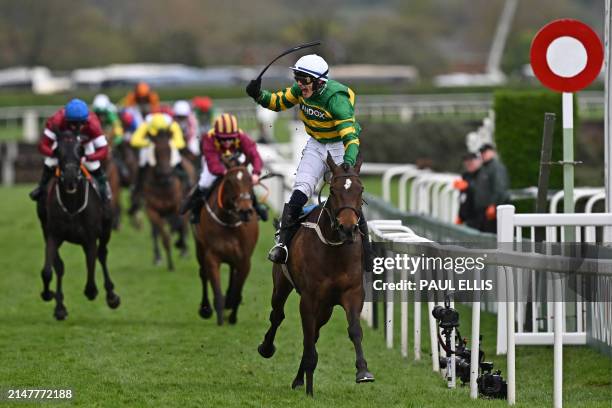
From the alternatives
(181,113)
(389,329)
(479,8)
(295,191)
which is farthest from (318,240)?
(479,8)

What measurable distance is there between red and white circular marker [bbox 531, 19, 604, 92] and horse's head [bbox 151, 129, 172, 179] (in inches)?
292

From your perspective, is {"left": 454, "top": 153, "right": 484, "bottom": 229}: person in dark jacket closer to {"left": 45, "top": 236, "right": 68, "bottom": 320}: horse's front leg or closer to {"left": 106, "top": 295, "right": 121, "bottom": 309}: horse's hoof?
{"left": 106, "top": 295, "right": 121, "bottom": 309}: horse's hoof

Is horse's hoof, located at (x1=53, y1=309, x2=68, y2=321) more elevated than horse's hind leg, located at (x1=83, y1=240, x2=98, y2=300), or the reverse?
horse's hind leg, located at (x1=83, y1=240, x2=98, y2=300)

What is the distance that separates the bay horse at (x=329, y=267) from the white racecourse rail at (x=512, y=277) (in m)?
0.54

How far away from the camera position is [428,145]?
32.5 meters

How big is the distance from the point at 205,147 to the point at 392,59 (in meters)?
67.3

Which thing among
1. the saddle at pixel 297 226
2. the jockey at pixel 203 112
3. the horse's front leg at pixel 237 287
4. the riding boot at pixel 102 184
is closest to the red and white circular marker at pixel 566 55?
the saddle at pixel 297 226

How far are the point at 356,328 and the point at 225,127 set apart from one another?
13.8ft

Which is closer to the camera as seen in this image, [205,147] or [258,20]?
[205,147]

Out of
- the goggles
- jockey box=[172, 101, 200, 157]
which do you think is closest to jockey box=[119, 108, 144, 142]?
jockey box=[172, 101, 200, 157]

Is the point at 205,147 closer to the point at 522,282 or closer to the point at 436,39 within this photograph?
the point at 522,282

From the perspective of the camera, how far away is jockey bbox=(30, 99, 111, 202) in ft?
39.5

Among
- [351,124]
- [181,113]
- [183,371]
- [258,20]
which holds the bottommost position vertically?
[183,371]

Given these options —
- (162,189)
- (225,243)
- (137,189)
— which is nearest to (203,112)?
(137,189)
